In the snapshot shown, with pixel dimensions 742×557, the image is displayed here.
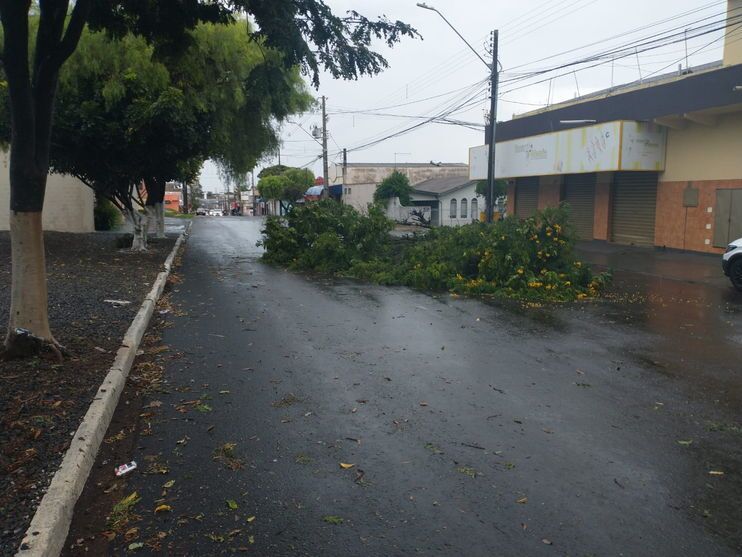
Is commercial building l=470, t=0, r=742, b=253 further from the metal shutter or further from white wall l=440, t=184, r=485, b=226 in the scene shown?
white wall l=440, t=184, r=485, b=226

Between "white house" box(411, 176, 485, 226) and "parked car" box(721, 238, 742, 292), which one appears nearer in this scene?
"parked car" box(721, 238, 742, 292)

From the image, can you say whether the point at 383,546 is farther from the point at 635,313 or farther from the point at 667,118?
the point at 667,118

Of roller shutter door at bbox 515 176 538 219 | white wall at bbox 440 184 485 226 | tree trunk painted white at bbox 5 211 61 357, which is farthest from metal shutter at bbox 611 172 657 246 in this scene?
tree trunk painted white at bbox 5 211 61 357

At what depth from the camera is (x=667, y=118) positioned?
2267cm

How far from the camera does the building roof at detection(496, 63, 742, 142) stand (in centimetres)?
1983

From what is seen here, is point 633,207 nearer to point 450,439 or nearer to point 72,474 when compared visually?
point 450,439

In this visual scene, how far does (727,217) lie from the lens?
21.2 metres

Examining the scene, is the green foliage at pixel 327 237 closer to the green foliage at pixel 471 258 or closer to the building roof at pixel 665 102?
the green foliage at pixel 471 258

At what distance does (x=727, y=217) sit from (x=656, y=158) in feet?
12.4

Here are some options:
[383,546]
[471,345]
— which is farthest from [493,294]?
[383,546]

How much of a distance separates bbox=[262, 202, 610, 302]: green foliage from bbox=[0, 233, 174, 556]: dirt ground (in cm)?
558

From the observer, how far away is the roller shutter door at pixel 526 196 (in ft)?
109

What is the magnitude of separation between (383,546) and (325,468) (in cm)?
112

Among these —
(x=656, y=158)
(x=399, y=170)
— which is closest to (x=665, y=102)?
(x=656, y=158)
